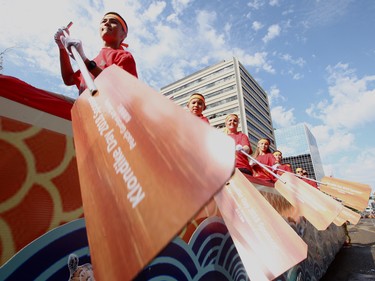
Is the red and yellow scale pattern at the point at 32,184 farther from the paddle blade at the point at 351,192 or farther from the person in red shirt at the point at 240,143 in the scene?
the paddle blade at the point at 351,192

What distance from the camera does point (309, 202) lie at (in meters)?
2.90

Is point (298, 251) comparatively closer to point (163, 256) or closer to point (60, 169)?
point (163, 256)

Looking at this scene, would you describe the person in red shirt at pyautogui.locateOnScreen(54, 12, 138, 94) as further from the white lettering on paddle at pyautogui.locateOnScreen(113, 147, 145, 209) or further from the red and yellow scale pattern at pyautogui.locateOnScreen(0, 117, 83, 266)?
the white lettering on paddle at pyautogui.locateOnScreen(113, 147, 145, 209)

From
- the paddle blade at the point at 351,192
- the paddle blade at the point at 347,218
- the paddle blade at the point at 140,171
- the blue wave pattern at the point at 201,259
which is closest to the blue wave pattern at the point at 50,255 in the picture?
the blue wave pattern at the point at 201,259

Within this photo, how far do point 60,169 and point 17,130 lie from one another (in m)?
0.25

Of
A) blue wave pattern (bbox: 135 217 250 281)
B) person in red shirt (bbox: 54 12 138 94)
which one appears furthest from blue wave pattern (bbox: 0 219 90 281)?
person in red shirt (bbox: 54 12 138 94)

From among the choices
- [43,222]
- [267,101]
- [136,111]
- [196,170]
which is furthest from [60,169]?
[267,101]

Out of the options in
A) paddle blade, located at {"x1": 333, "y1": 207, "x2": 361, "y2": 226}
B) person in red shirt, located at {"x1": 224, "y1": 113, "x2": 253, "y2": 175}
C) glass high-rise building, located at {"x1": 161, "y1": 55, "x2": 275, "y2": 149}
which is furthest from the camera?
glass high-rise building, located at {"x1": 161, "y1": 55, "x2": 275, "y2": 149}

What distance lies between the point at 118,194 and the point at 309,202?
2854mm

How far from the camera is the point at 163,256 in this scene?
5.06ft

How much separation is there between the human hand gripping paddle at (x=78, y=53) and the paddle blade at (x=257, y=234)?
134 centimetres

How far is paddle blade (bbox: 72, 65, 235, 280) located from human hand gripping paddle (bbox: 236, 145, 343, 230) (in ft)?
6.10

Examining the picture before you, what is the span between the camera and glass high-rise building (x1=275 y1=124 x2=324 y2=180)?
79.9 metres

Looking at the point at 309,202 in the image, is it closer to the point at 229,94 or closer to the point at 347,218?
the point at 347,218
